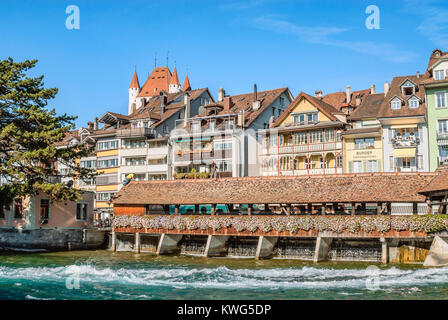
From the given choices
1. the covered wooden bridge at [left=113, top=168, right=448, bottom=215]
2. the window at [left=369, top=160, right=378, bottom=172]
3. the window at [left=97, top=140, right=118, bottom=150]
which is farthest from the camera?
the window at [left=97, top=140, right=118, bottom=150]

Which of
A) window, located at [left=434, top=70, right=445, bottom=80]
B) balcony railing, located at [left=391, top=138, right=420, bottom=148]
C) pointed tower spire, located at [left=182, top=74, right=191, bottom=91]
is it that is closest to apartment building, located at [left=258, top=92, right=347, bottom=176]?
balcony railing, located at [left=391, top=138, right=420, bottom=148]

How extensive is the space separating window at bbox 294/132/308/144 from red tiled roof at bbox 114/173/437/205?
16.0 metres

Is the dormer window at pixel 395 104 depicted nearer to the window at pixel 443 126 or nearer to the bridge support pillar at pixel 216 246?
the window at pixel 443 126

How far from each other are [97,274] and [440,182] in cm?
2193

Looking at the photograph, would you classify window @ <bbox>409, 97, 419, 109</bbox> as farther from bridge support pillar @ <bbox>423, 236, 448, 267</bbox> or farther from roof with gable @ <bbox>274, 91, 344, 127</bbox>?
bridge support pillar @ <bbox>423, 236, 448, 267</bbox>

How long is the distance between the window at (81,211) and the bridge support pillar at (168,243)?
35.8 feet

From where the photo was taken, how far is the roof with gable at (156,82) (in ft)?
395

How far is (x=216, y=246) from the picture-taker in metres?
41.6

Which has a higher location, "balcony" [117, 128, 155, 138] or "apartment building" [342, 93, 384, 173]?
"balcony" [117, 128, 155, 138]

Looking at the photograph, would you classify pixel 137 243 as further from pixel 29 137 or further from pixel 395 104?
pixel 395 104

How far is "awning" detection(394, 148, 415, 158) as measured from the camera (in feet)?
163

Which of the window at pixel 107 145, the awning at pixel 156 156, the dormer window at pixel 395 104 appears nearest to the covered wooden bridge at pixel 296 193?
the dormer window at pixel 395 104
